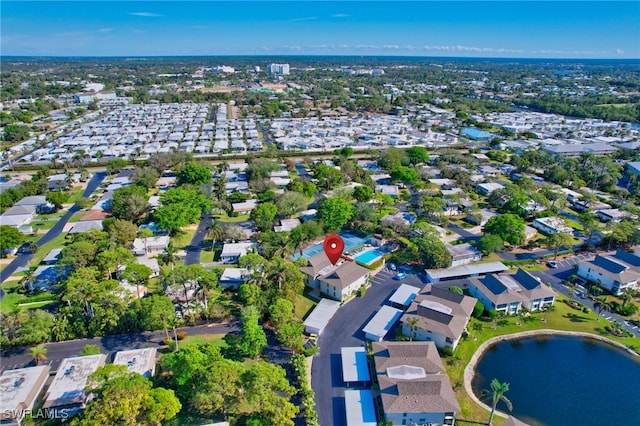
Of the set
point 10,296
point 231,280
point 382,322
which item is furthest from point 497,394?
point 10,296

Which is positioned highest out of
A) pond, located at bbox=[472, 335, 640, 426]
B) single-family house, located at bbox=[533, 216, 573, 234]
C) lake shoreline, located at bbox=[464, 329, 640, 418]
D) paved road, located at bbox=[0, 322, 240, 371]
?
single-family house, located at bbox=[533, 216, 573, 234]

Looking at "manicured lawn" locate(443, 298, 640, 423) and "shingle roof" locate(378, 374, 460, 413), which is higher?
"shingle roof" locate(378, 374, 460, 413)

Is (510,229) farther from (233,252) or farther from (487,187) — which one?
(233,252)

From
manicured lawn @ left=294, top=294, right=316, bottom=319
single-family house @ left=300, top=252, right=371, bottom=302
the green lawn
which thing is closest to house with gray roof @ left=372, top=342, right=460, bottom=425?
manicured lawn @ left=294, top=294, right=316, bottom=319

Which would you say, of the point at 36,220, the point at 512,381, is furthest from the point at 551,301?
the point at 36,220

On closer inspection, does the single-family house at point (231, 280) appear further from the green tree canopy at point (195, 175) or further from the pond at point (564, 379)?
the green tree canopy at point (195, 175)

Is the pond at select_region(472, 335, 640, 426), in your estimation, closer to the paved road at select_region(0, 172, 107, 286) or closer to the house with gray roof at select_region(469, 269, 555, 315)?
the house with gray roof at select_region(469, 269, 555, 315)

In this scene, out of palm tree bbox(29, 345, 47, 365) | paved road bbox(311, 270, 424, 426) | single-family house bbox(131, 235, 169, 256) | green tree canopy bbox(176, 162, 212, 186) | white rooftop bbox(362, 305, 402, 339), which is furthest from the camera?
green tree canopy bbox(176, 162, 212, 186)
